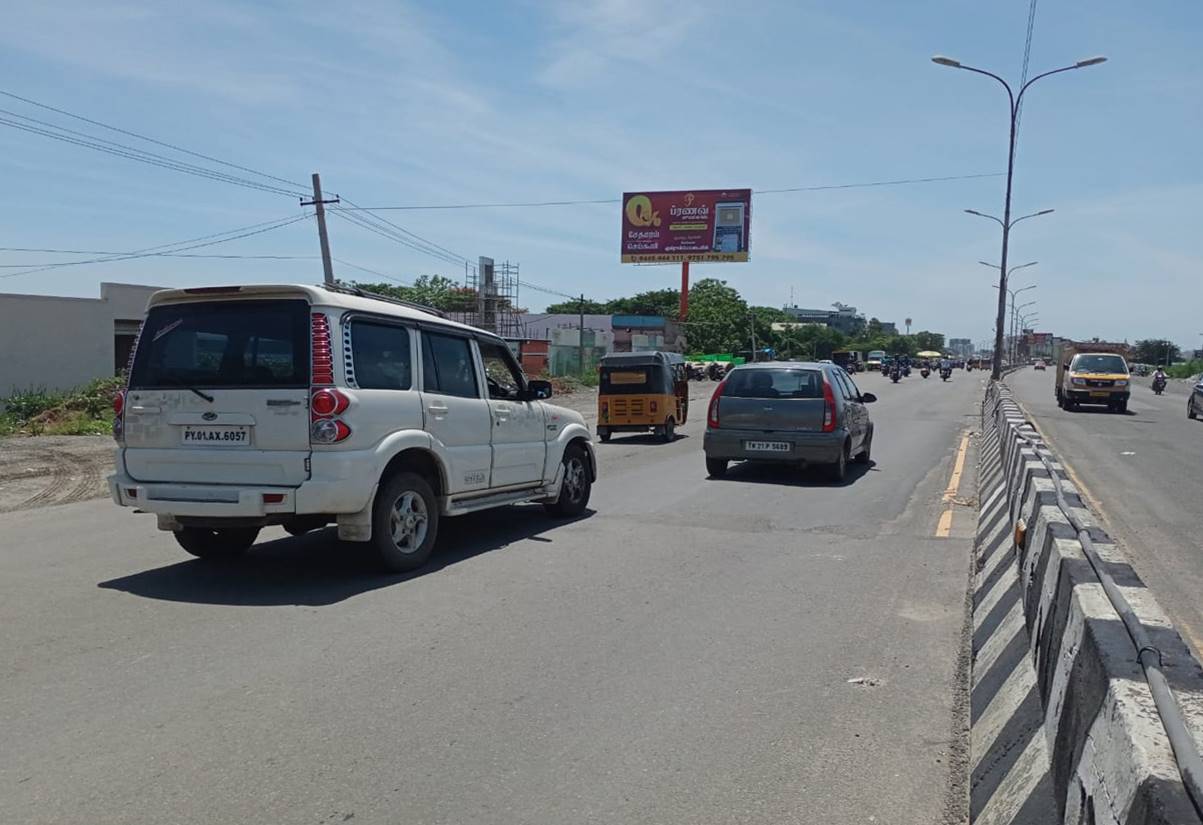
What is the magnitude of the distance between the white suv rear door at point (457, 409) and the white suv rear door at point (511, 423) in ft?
0.61

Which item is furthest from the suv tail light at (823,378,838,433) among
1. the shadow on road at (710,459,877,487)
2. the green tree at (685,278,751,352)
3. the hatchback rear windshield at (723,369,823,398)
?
the green tree at (685,278,751,352)

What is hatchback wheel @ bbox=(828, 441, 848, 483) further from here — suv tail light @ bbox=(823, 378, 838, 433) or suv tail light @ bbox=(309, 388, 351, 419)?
suv tail light @ bbox=(309, 388, 351, 419)

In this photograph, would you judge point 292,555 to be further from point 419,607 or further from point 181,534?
point 419,607

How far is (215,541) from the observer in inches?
298

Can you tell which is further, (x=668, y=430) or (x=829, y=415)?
(x=668, y=430)

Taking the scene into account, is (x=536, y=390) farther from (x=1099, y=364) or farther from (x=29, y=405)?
(x=1099, y=364)

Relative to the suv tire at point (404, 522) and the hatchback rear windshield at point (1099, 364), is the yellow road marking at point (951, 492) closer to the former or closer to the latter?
the suv tire at point (404, 522)

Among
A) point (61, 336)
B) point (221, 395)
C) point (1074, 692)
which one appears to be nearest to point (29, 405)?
point (61, 336)

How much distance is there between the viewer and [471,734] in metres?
4.20

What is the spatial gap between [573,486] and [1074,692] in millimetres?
6795

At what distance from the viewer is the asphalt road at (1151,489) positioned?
7.55 meters

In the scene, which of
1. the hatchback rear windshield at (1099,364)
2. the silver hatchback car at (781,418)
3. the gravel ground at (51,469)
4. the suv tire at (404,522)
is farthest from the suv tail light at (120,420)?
the hatchback rear windshield at (1099,364)

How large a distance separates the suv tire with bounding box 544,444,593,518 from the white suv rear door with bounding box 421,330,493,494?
1.57 meters

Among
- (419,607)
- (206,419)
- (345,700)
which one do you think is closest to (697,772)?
(345,700)
